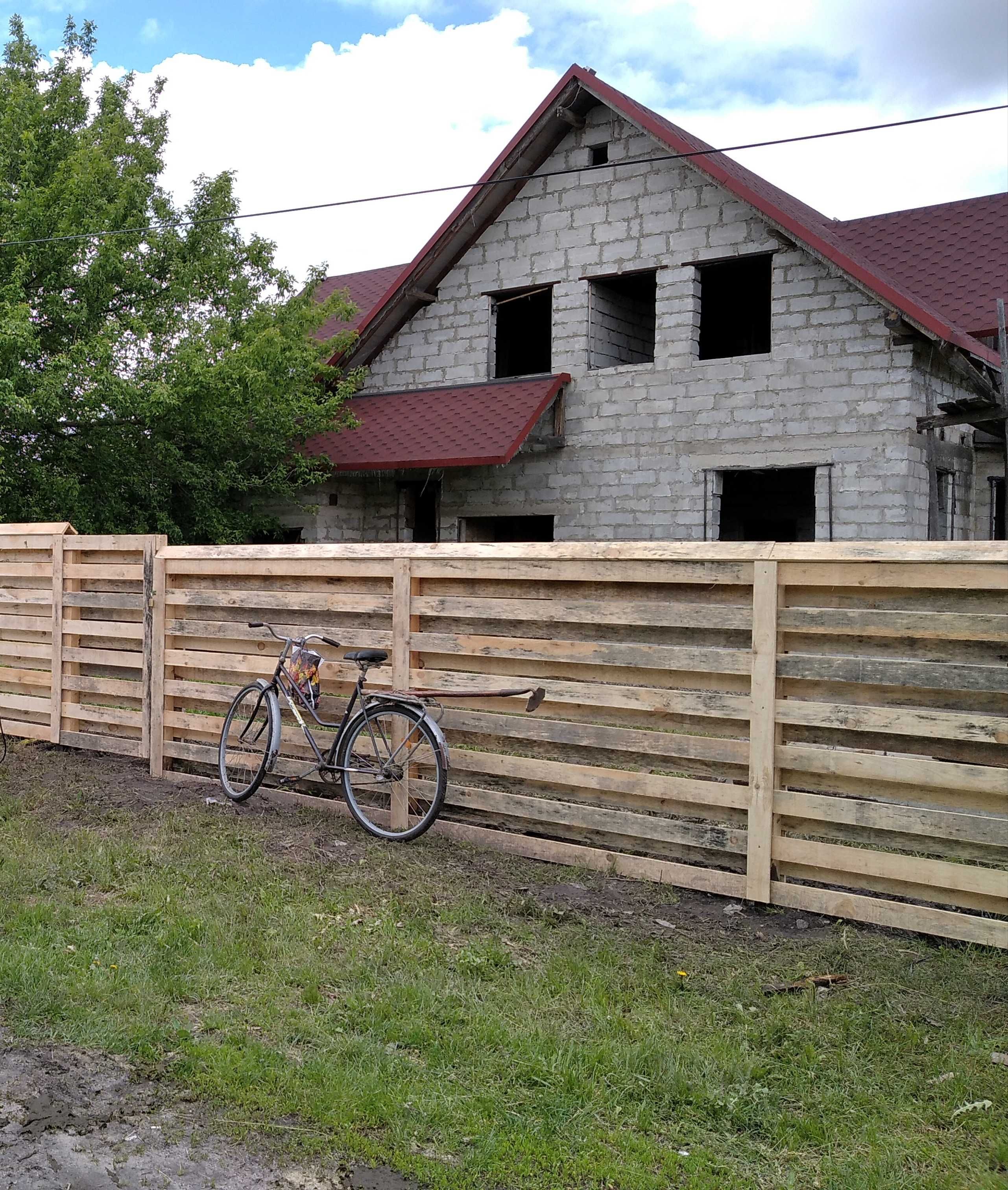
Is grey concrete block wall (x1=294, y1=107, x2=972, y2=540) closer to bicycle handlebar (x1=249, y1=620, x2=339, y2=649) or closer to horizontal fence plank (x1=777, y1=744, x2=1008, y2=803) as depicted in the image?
bicycle handlebar (x1=249, y1=620, x2=339, y2=649)

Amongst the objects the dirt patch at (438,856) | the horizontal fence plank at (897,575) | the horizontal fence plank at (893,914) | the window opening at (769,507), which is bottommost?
the dirt patch at (438,856)

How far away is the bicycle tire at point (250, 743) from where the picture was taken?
7.46 metres

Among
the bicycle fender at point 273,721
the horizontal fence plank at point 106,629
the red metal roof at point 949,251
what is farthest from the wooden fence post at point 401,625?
the red metal roof at point 949,251

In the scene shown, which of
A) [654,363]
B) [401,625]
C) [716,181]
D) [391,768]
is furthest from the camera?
[654,363]

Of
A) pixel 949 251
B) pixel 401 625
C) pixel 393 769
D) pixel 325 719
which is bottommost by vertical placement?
pixel 393 769

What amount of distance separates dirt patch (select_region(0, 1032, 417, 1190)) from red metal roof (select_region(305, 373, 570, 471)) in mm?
9320

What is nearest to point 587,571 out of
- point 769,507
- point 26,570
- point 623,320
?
point 26,570

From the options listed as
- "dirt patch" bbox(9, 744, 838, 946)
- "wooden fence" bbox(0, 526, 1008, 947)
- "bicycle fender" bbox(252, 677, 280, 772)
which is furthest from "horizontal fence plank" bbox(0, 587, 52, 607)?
"bicycle fender" bbox(252, 677, 280, 772)

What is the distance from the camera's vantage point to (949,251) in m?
13.5

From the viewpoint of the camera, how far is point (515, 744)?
6695 mm

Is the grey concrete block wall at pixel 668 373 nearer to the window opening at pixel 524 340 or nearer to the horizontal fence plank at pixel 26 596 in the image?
the window opening at pixel 524 340

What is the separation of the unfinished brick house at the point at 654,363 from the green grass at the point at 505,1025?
7436mm

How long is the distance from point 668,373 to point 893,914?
8.85 m

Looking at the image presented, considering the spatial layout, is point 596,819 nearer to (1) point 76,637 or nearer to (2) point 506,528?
(1) point 76,637
